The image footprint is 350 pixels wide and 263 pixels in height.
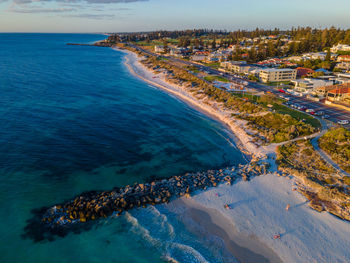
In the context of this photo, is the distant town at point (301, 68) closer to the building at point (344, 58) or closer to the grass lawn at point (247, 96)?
the building at point (344, 58)

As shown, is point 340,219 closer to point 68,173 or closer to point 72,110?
point 68,173

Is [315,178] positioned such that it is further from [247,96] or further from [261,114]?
[247,96]

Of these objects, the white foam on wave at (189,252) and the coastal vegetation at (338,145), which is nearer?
the white foam on wave at (189,252)

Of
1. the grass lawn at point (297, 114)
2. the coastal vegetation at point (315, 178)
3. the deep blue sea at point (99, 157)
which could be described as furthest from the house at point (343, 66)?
the coastal vegetation at point (315, 178)

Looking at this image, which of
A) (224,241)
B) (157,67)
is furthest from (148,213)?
(157,67)

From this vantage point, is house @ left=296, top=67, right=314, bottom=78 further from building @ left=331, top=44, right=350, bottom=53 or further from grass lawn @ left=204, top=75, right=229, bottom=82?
building @ left=331, top=44, right=350, bottom=53

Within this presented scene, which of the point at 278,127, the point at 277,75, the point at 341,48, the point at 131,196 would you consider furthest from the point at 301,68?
the point at 131,196
